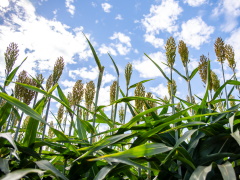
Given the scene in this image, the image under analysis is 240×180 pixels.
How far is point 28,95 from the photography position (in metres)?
1.70

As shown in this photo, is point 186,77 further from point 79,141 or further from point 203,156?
point 79,141

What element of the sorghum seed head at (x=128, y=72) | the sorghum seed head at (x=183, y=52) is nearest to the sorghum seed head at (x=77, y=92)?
the sorghum seed head at (x=128, y=72)

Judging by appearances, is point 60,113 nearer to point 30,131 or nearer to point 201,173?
point 30,131

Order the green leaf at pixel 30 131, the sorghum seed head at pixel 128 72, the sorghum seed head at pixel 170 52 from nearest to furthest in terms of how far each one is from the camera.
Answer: the green leaf at pixel 30 131
the sorghum seed head at pixel 170 52
the sorghum seed head at pixel 128 72

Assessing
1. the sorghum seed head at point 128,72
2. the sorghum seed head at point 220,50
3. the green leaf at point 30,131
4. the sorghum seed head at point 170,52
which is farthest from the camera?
the sorghum seed head at point 220,50

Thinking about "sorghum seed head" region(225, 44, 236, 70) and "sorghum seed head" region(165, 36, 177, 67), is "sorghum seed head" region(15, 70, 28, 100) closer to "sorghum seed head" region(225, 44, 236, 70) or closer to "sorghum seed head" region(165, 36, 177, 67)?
"sorghum seed head" region(165, 36, 177, 67)

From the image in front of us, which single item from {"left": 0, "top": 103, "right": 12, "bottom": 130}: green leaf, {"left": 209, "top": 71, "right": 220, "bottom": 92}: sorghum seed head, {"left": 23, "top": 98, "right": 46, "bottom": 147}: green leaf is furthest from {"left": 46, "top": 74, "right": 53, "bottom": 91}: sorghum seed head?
{"left": 209, "top": 71, "right": 220, "bottom": 92}: sorghum seed head

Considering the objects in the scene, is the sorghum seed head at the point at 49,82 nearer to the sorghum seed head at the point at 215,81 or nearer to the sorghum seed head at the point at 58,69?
the sorghum seed head at the point at 58,69

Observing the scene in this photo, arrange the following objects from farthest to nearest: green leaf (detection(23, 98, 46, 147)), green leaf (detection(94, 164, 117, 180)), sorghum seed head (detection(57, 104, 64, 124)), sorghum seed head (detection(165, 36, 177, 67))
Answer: sorghum seed head (detection(57, 104, 64, 124)) < sorghum seed head (detection(165, 36, 177, 67)) < green leaf (detection(23, 98, 46, 147)) < green leaf (detection(94, 164, 117, 180))

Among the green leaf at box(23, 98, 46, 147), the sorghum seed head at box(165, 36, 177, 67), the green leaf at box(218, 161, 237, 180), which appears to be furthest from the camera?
the sorghum seed head at box(165, 36, 177, 67)

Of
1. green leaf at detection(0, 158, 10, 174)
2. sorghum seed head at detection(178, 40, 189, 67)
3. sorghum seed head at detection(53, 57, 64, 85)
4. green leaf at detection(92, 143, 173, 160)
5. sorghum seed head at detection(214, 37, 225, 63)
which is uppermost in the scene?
sorghum seed head at detection(214, 37, 225, 63)

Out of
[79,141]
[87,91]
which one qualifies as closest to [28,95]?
[87,91]

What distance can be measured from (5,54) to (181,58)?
Answer: 1928 millimetres

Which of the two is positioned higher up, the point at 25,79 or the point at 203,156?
the point at 25,79
